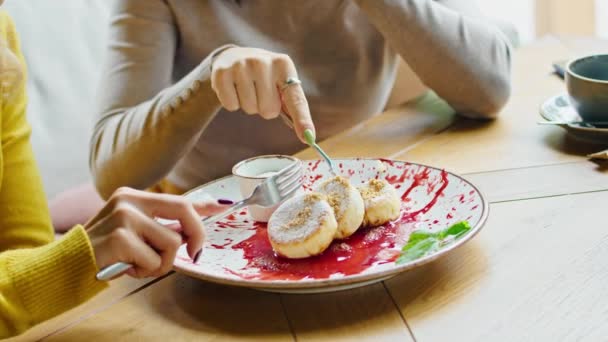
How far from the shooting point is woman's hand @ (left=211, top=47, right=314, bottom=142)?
1.00 metres

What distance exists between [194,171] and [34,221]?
0.43m

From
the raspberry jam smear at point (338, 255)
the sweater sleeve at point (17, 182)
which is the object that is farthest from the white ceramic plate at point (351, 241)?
the sweater sleeve at point (17, 182)

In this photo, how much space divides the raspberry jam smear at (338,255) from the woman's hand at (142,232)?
0.28 feet

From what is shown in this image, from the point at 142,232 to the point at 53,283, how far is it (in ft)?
0.34

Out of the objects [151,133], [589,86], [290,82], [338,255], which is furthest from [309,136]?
[589,86]

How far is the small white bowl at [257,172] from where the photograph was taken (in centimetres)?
95

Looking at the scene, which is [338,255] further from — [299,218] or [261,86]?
[261,86]

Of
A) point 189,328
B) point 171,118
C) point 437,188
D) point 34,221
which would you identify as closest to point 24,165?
point 34,221

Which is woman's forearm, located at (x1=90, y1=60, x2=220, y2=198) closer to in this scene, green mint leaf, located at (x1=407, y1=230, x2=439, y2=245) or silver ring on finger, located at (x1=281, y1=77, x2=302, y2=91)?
silver ring on finger, located at (x1=281, y1=77, x2=302, y2=91)

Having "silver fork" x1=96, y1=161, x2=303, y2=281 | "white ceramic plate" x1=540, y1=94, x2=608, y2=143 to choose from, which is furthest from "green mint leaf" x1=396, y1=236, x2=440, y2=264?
→ "white ceramic plate" x1=540, y1=94, x2=608, y2=143

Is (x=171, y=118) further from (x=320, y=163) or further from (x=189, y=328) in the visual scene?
(x=189, y=328)

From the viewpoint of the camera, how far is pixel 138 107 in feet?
4.03

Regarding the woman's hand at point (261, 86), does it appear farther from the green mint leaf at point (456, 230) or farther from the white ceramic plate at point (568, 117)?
the white ceramic plate at point (568, 117)

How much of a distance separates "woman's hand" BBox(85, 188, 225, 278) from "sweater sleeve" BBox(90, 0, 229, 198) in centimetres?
40
